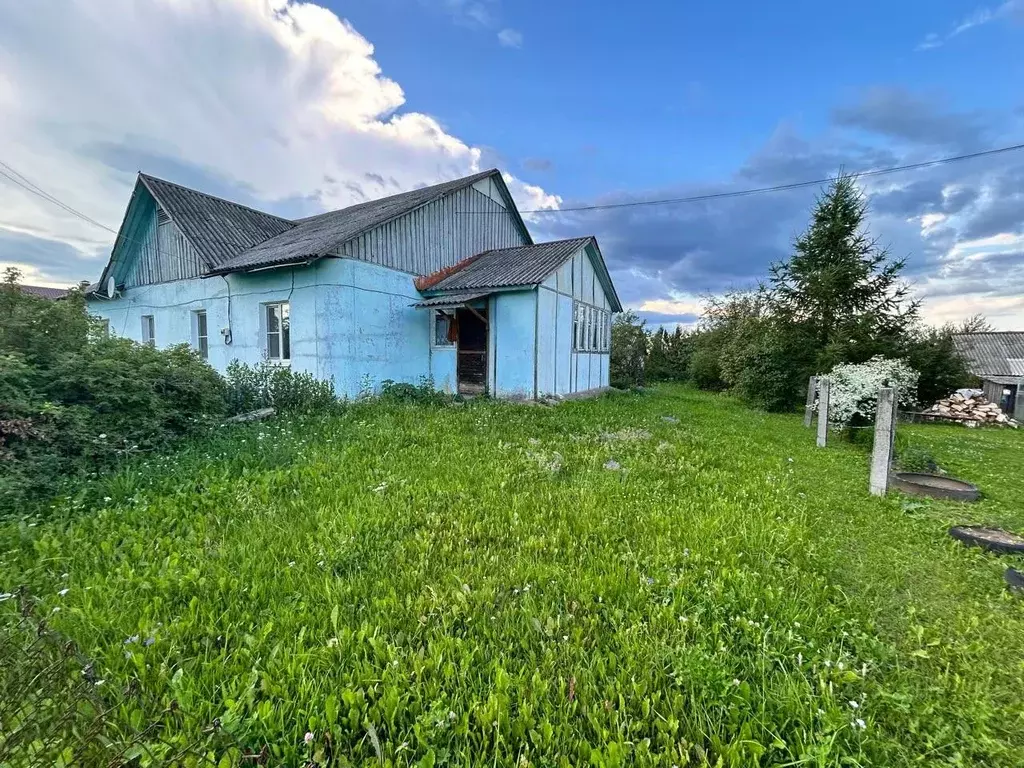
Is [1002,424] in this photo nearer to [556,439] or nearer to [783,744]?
[556,439]

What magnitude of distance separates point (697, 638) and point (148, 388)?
6824 millimetres

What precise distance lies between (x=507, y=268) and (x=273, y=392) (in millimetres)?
7007

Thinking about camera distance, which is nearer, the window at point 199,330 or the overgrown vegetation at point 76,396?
the overgrown vegetation at point 76,396

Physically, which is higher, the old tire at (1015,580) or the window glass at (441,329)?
the window glass at (441,329)

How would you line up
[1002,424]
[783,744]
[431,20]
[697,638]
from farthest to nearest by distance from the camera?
[1002,424] → [431,20] → [697,638] → [783,744]

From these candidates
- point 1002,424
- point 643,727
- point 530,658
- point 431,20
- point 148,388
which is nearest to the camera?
point 643,727

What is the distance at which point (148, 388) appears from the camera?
18.4 ft

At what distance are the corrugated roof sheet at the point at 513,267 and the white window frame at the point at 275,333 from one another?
389 cm

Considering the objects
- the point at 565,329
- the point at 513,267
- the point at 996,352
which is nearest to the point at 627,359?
the point at 565,329

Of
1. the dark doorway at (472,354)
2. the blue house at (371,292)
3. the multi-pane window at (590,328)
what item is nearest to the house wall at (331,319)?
the blue house at (371,292)

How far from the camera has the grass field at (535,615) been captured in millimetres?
1732

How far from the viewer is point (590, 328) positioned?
1444 cm

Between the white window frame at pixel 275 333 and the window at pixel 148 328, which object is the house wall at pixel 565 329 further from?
the window at pixel 148 328

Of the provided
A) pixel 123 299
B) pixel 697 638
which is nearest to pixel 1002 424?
pixel 697 638
